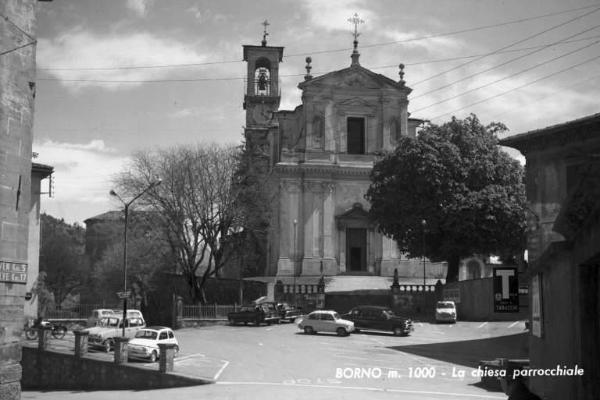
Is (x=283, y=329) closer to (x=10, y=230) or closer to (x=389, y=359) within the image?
(x=389, y=359)

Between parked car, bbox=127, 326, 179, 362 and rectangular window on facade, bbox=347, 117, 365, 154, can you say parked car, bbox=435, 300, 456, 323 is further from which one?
rectangular window on facade, bbox=347, 117, 365, 154

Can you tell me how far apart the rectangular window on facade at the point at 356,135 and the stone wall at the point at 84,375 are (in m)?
33.1

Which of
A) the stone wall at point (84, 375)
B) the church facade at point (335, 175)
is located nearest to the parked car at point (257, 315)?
the stone wall at point (84, 375)

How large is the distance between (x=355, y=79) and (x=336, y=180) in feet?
28.4

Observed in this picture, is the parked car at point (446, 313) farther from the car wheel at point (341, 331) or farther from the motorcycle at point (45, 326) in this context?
the motorcycle at point (45, 326)

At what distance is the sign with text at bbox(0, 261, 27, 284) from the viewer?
1778cm

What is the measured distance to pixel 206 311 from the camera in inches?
1661

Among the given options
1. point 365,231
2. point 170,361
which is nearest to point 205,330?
point 170,361

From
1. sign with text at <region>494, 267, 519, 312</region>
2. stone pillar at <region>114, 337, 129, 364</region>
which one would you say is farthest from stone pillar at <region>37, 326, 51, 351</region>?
sign with text at <region>494, 267, 519, 312</region>

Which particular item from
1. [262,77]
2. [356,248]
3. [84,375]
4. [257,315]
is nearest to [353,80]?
[356,248]

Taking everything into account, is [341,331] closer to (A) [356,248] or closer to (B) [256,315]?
(B) [256,315]

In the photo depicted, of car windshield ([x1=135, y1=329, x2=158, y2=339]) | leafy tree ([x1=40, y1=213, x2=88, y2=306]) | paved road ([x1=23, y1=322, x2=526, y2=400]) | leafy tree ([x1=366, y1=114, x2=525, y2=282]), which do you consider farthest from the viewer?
leafy tree ([x1=40, y1=213, x2=88, y2=306])

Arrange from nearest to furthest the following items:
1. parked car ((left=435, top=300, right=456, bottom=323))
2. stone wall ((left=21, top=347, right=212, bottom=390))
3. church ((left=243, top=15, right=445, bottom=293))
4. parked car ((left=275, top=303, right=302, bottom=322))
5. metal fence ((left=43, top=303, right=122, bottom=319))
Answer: stone wall ((left=21, top=347, right=212, bottom=390)), parked car ((left=435, top=300, right=456, bottom=323)), parked car ((left=275, top=303, right=302, bottom=322)), metal fence ((left=43, top=303, right=122, bottom=319)), church ((left=243, top=15, right=445, bottom=293))

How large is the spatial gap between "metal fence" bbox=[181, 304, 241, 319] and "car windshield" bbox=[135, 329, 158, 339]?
42.2 ft
